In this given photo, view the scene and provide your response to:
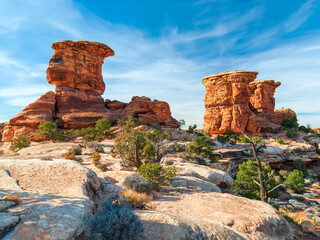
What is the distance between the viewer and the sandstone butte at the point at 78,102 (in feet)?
113

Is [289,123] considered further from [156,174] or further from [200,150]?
[156,174]

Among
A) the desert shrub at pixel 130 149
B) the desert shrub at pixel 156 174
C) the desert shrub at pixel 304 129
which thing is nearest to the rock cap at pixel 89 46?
the desert shrub at pixel 130 149

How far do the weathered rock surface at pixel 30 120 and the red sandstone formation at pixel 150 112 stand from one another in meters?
14.6

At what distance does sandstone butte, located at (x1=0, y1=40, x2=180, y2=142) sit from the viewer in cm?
3434

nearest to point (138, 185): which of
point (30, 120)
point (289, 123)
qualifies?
point (30, 120)

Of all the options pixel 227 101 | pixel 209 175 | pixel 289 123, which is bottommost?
pixel 209 175

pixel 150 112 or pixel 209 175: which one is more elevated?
pixel 150 112

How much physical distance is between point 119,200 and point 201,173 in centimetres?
827

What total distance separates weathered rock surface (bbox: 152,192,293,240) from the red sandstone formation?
34.5 meters

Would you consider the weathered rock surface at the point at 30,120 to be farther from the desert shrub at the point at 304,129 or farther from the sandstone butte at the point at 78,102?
the desert shrub at the point at 304,129

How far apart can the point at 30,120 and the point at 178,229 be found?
39018 mm

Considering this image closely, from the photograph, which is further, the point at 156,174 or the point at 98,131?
the point at 98,131

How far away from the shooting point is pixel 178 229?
3.99 m

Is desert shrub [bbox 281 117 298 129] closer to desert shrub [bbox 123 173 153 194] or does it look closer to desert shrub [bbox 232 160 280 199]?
desert shrub [bbox 232 160 280 199]
